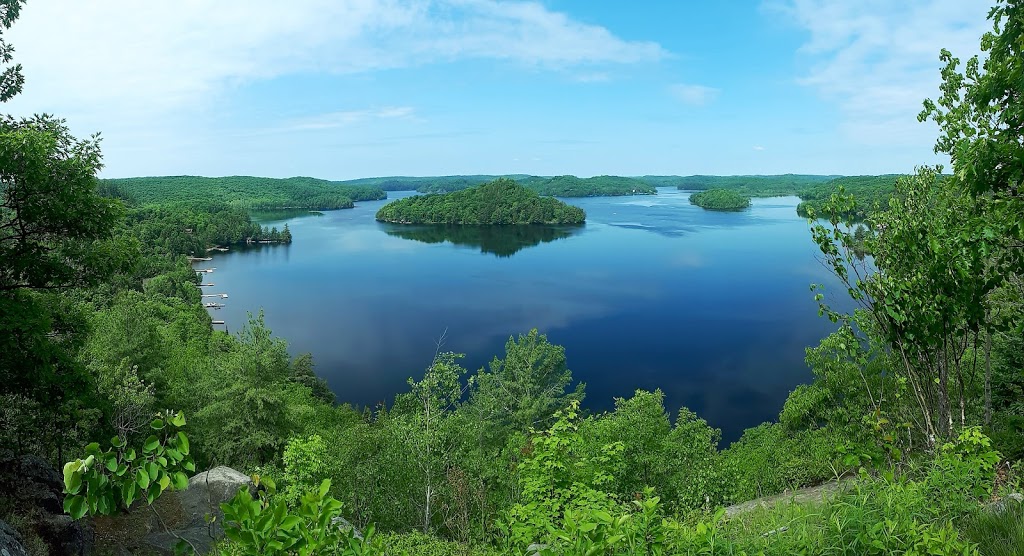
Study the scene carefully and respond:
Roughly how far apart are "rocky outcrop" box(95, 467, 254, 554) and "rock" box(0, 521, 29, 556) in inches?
88.3

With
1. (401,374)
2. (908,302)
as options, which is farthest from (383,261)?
(908,302)

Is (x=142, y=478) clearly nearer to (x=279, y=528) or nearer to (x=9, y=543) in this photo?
(x=279, y=528)

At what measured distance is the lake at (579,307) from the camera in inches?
1740

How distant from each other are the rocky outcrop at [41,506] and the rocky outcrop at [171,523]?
0.86 m

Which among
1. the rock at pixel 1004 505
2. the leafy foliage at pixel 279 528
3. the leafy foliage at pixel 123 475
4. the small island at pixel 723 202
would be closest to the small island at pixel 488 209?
the small island at pixel 723 202

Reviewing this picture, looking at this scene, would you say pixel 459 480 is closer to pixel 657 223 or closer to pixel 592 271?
pixel 592 271

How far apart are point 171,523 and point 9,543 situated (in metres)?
7.65

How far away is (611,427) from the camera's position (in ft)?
56.4

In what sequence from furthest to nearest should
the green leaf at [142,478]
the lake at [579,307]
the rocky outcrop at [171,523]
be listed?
the lake at [579,307]
the rocky outcrop at [171,523]
the green leaf at [142,478]

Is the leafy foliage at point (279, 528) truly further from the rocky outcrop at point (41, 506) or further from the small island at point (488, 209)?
the small island at point (488, 209)

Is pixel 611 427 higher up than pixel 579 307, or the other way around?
pixel 611 427

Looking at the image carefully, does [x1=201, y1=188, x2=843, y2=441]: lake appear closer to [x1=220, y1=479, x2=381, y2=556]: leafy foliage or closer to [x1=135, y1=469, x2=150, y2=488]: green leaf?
[x1=220, y1=479, x2=381, y2=556]: leafy foliage

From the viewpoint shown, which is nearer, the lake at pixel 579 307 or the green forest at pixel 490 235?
the lake at pixel 579 307

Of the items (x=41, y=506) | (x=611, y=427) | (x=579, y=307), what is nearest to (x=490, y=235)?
(x=579, y=307)
